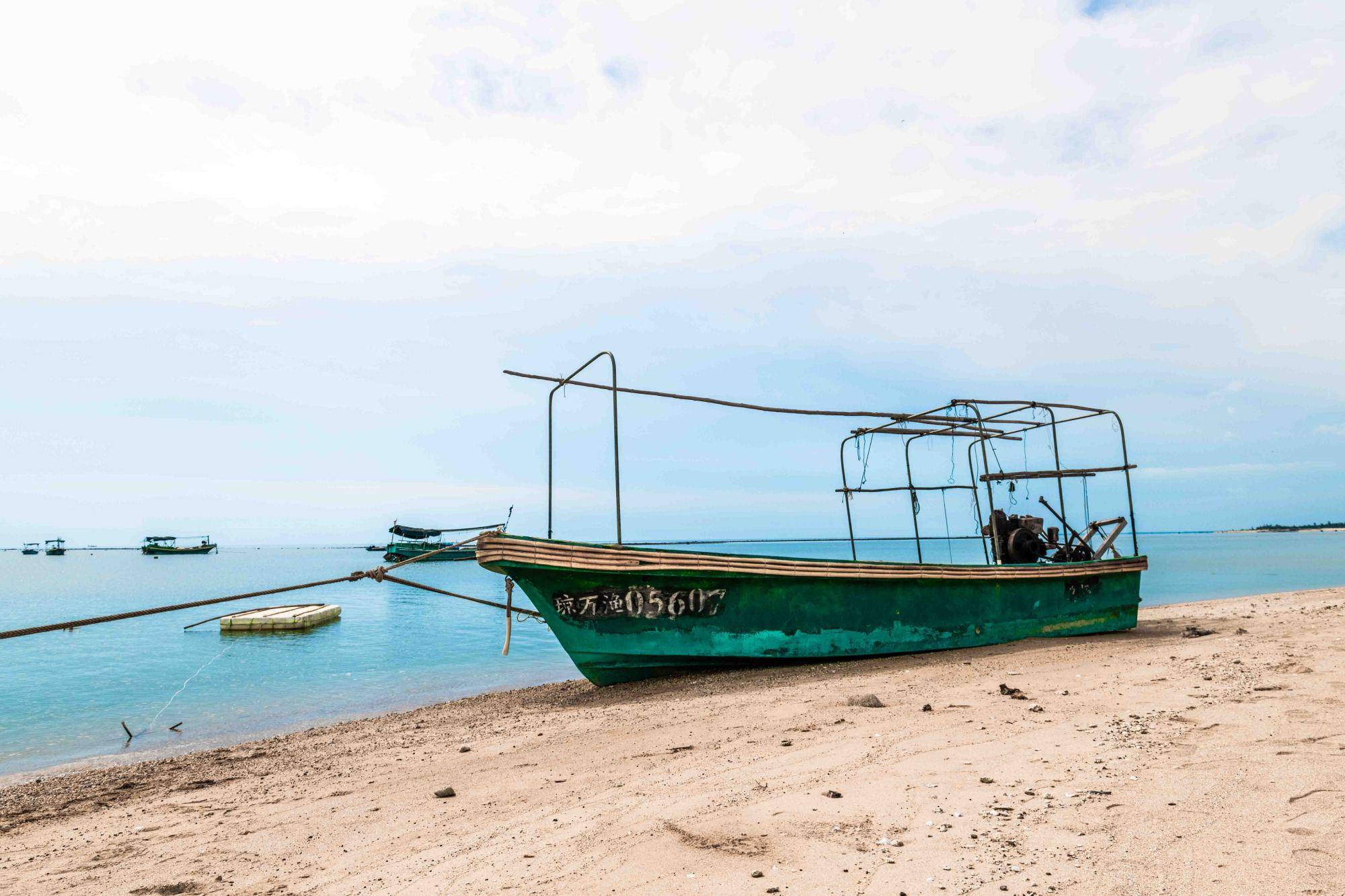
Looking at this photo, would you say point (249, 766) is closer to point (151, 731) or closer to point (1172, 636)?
point (151, 731)

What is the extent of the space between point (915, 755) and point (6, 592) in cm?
6961

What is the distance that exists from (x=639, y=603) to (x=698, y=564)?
83 cm

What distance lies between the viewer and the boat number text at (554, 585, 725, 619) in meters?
8.55

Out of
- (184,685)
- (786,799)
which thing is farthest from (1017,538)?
(184,685)

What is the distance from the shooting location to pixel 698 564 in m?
8.79

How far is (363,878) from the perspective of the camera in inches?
145

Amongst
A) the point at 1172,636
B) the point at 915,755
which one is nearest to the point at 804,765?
the point at 915,755

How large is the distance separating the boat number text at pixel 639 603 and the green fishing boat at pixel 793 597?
2cm

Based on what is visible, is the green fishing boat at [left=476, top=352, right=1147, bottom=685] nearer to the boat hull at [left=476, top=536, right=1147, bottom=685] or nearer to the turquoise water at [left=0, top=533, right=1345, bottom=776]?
the boat hull at [left=476, top=536, right=1147, bottom=685]

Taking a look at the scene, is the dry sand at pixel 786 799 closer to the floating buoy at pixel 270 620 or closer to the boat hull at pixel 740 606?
the boat hull at pixel 740 606

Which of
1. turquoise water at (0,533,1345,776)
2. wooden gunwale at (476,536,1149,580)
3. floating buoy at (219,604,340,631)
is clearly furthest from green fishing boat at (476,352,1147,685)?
floating buoy at (219,604,340,631)

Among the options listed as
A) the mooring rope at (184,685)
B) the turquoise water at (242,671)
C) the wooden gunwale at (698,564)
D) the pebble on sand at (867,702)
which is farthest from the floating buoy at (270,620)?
the pebble on sand at (867,702)

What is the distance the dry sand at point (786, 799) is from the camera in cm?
324

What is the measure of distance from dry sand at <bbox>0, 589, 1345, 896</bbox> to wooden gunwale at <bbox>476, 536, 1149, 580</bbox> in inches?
57.9
